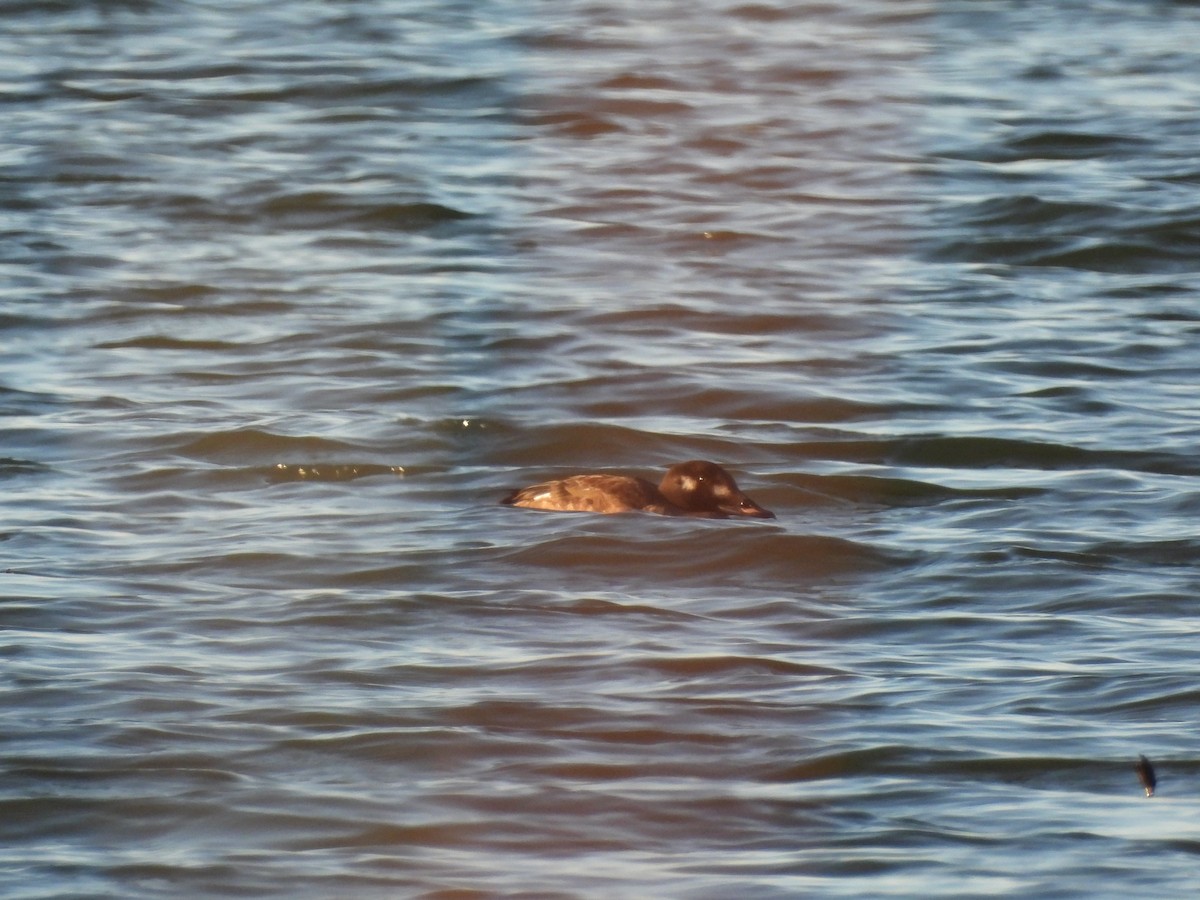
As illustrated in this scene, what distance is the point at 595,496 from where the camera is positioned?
9.92m

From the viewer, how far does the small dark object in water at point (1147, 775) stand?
601cm

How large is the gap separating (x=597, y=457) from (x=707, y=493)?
1.55 metres

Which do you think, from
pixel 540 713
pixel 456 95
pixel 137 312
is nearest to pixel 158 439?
pixel 137 312

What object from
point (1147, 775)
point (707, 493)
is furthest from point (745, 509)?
point (1147, 775)

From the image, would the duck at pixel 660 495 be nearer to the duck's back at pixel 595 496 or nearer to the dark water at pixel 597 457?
the duck's back at pixel 595 496

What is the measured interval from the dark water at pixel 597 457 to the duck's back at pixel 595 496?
5.3 inches

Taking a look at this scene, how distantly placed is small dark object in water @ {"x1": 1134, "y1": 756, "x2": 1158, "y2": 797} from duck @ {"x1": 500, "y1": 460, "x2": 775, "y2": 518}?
337cm

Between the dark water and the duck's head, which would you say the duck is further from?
the dark water

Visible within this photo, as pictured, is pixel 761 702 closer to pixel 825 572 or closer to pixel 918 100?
pixel 825 572

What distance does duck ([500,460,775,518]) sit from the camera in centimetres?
980

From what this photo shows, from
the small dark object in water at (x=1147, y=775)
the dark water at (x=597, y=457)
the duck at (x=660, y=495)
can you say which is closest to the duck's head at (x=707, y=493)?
the duck at (x=660, y=495)

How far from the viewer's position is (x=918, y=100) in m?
20.4

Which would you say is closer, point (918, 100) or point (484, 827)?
point (484, 827)

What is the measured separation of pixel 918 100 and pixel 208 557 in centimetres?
1233
